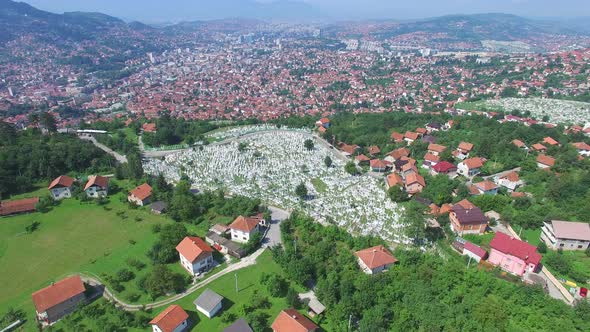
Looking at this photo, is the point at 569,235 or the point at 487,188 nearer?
the point at 569,235

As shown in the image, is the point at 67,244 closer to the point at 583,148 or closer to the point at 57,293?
the point at 57,293

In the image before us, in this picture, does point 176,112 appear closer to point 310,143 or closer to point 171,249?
Answer: point 310,143

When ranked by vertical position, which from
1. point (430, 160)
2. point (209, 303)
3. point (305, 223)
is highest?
point (209, 303)

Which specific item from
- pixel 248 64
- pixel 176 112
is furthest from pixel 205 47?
pixel 176 112

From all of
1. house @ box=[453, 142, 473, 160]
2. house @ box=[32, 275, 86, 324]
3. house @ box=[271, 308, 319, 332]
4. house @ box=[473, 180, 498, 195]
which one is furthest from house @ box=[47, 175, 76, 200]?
house @ box=[453, 142, 473, 160]

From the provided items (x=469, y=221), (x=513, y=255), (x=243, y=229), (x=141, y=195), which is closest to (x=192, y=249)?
(x=243, y=229)

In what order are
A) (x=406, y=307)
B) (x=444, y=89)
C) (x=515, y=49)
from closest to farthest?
(x=406, y=307)
(x=444, y=89)
(x=515, y=49)
